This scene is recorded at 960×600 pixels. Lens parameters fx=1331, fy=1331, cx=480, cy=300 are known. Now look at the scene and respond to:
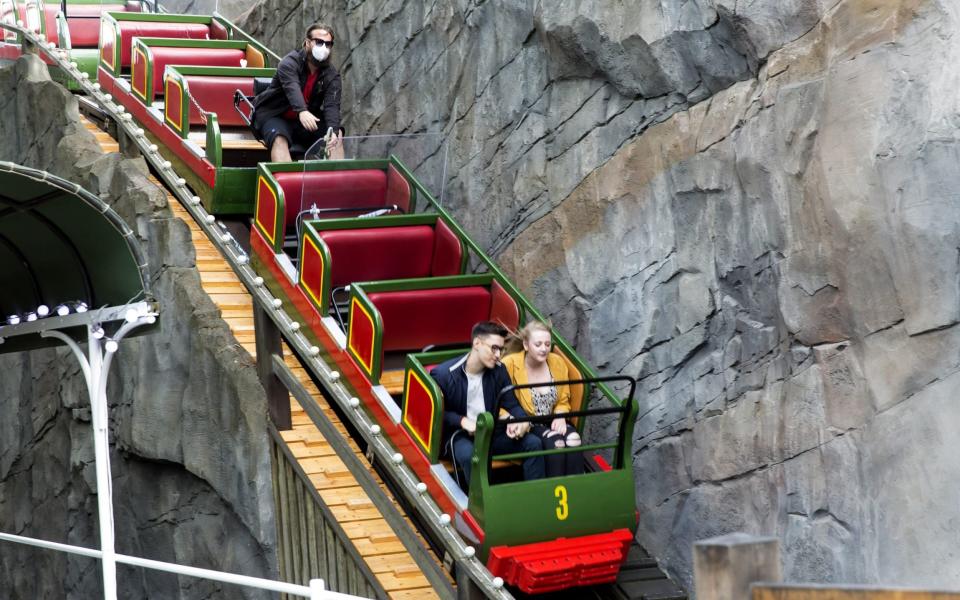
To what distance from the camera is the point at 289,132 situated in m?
9.75

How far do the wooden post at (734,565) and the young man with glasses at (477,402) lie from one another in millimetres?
3605

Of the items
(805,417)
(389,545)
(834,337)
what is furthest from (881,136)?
(389,545)

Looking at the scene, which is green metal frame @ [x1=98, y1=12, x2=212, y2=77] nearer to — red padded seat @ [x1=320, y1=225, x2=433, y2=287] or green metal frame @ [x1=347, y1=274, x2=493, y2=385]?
red padded seat @ [x1=320, y1=225, x2=433, y2=287]

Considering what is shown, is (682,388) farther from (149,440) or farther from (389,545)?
(149,440)

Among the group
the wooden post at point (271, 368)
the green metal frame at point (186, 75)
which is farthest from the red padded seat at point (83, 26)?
the wooden post at point (271, 368)

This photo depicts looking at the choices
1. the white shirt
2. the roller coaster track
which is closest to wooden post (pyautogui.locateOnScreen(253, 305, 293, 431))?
the roller coaster track

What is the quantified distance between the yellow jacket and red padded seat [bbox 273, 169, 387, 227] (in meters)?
2.41

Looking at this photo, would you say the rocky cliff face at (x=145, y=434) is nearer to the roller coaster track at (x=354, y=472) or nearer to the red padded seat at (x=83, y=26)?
the roller coaster track at (x=354, y=472)

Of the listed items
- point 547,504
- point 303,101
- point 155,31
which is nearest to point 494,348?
point 547,504

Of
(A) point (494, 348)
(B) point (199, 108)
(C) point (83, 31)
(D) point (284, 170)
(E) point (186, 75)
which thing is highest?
(C) point (83, 31)

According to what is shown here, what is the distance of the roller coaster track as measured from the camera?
6.82 metres

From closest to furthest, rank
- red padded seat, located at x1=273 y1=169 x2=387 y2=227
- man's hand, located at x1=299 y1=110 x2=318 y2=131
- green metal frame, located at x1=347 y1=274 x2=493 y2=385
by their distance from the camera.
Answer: green metal frame, located at x1=347 y1=274 x2=493 y2=385 < red padded seat, located at x1=273 y1=169 x2=387 y2=227 < man's hand, located at x1=299 y1=110 x2=318 y2=131

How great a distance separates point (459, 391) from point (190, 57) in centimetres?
617

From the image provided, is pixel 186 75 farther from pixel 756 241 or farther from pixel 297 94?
pixel 756 241
